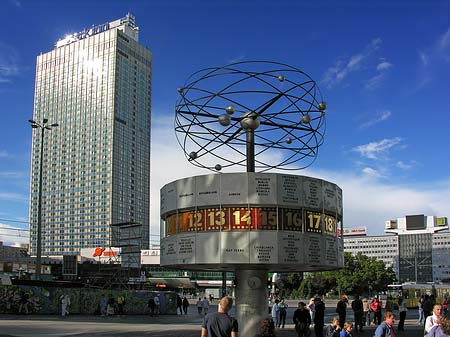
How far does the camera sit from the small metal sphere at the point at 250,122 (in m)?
20.7

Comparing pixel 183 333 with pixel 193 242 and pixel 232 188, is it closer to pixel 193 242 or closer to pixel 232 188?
pixel 193 242

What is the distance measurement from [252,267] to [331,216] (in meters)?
3.58

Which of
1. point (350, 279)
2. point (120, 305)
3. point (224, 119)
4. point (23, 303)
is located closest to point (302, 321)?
point (224, 119)

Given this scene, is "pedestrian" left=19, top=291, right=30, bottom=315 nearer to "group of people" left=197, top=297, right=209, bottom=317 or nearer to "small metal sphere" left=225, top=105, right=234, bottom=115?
"group of people" left=197, top=297, right=209, bottom=317

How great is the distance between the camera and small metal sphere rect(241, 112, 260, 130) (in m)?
20.7

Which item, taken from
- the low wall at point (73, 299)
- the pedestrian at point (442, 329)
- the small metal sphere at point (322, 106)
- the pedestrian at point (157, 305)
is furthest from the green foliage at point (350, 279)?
the pedestrian at point (442, 329)

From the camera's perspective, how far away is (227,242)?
19031 millimetres

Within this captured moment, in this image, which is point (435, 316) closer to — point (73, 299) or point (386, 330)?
point (386, 330)

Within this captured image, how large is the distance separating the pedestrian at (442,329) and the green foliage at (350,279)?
3724 inches

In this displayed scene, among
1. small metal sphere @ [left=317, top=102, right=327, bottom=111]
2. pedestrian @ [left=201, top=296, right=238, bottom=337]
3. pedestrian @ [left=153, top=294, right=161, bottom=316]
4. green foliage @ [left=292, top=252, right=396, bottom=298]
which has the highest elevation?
small metal sphere @ [left=317, top=102, right=327, bottom=111]

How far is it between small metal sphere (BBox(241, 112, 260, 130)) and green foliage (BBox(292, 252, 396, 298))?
86.1 m

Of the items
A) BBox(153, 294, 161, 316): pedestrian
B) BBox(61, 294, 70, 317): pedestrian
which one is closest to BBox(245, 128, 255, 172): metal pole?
BBox(61, 294, 70, 317): pedestrian

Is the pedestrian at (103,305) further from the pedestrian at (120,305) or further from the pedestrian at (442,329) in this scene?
the pedestrian at (442,329)

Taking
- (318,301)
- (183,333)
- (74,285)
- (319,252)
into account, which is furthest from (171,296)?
(319,252)
